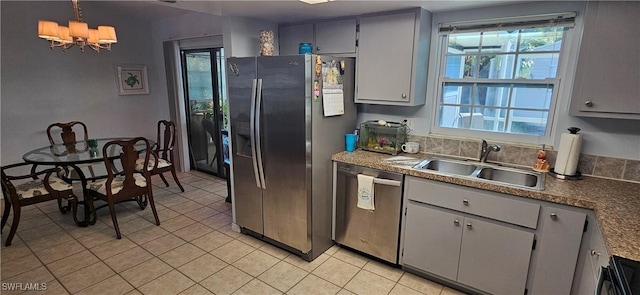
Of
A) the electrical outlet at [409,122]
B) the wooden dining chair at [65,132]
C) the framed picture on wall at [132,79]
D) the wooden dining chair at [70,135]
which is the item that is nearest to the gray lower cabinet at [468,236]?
the electrical outlet at [409,122]

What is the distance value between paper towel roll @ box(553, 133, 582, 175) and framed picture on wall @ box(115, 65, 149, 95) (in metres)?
5.16

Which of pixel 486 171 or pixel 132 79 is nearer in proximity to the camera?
pixel 486 171

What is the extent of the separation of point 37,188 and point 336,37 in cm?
306

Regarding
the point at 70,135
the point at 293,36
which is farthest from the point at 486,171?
the point at 70,135

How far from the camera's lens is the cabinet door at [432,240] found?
87.0 inches

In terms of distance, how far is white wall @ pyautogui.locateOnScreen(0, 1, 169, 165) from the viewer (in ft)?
12.2

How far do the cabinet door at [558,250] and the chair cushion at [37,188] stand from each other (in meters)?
3.93

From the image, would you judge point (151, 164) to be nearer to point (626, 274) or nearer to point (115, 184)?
point (115, 184)

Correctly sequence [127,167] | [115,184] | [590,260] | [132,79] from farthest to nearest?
[132,79]
[115,184]
[127,167]
[590,260]

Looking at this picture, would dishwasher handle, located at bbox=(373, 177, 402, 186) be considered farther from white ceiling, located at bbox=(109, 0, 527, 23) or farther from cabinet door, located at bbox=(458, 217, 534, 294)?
white ceiling, located at bbox=(109, 0, 527, 23)

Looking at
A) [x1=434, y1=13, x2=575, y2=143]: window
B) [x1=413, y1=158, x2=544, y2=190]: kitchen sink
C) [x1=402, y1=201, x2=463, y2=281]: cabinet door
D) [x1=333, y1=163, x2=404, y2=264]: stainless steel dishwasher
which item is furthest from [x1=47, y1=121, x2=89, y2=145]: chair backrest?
[x1=434, y1=13, x2=575, y2=143]: window

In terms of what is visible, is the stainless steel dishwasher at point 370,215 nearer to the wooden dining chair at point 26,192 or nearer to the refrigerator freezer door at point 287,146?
the refrigerator freezer door at point 287,146

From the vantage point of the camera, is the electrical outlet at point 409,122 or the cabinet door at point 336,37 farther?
the electrical outlet at point 409,122

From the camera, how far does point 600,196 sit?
1801 mm
